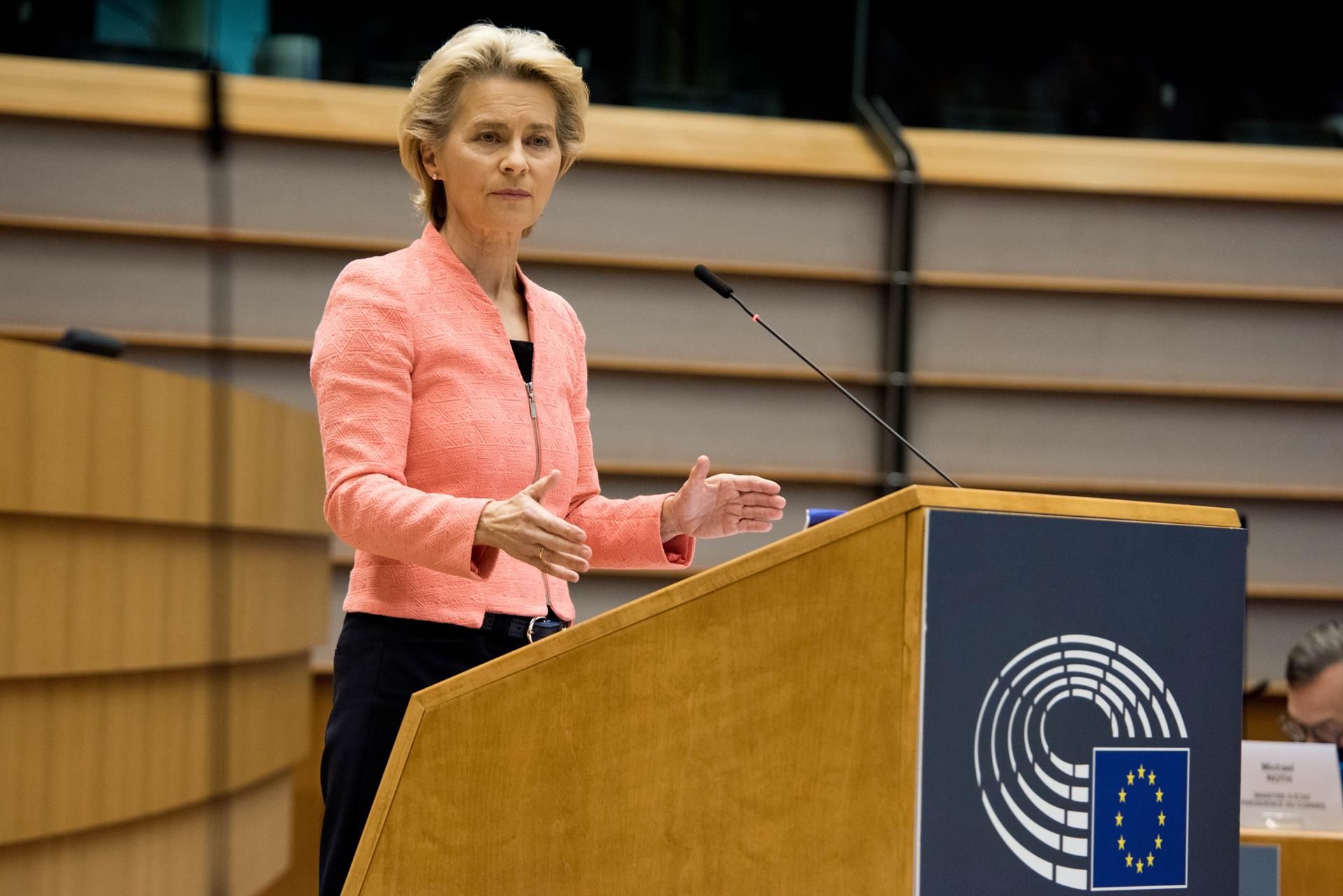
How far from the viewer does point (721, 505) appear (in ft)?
4.60

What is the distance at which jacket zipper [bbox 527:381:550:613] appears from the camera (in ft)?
4.42

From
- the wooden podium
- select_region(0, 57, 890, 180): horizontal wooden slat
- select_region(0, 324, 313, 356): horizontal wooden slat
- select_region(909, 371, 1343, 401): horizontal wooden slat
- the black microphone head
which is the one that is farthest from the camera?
select_region(909, 371, 1343, 401): horizontal wooden slat

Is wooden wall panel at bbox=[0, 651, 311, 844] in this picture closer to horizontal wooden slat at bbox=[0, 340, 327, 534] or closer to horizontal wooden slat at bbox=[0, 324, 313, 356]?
horizontal wooden slat at bbox=[0, 340, 327, 534]

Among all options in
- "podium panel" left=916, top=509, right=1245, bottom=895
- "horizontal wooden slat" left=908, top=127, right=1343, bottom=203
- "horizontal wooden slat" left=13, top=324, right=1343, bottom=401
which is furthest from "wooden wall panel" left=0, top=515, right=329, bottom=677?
"horizontal wooden slat" left=908, top=127, right=1343, bottom=203

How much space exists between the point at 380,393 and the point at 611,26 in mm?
4022

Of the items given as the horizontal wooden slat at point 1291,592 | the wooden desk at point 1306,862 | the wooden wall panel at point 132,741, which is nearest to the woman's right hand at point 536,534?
the wooden wall panel at point 132,741

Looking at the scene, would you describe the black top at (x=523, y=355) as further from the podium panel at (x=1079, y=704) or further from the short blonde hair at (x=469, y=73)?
the podium panel at (x=1079, y=704)

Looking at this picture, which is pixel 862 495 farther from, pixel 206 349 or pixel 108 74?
pixel 108 74

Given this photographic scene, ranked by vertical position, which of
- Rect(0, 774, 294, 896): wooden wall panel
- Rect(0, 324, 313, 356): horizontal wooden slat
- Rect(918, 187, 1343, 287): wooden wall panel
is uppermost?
Rect(918, 187, 1343, 287): wooden wall panel

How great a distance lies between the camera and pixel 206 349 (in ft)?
13.4

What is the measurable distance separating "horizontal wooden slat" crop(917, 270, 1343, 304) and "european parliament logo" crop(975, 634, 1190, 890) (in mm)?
3375

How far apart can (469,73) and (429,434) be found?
1.25 ft

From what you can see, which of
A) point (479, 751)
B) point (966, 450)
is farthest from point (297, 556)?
point (479, 751)

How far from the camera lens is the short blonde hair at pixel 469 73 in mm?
1390
